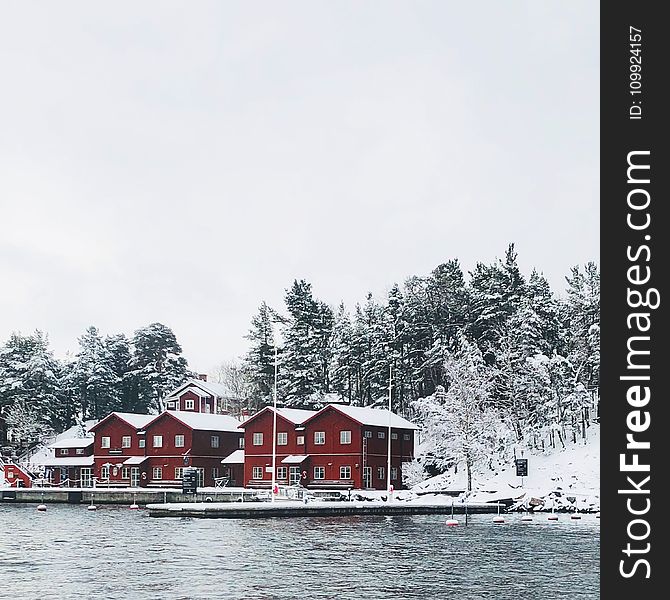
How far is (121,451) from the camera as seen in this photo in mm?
91625

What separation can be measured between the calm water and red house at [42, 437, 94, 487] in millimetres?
45236

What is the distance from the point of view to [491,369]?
78.6m

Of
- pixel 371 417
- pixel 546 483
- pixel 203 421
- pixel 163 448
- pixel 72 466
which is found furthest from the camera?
pixel 72 466

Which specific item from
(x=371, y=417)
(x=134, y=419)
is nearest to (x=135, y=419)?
(x=134, y=419)

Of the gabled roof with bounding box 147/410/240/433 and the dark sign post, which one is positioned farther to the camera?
the gabled roof with bounding box 147/410/240/433

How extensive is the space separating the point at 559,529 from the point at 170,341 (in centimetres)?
8220

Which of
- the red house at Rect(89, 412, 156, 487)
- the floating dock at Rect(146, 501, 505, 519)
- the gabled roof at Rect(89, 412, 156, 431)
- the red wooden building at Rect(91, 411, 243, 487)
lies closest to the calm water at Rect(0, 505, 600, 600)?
the floating dock at Rect(146, 501, 505, 519)

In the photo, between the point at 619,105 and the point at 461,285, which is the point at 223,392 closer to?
the point at 461,285

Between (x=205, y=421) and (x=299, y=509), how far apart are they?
122 feet

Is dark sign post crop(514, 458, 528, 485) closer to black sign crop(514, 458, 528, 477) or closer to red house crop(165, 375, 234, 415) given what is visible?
black sign crop(514, 458, 528, 477)

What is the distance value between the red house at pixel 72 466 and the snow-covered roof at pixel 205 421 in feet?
39.2

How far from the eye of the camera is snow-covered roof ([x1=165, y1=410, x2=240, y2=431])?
8819 centimetres

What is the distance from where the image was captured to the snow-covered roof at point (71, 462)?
93625mm

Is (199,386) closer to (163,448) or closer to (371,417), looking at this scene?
(163,448)
